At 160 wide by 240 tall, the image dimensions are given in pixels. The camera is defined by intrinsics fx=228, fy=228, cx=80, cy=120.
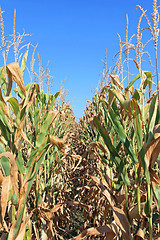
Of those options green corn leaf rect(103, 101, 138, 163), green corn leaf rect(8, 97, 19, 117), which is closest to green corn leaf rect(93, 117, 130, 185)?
green corn leaf rect(103, 101, 138, 163)

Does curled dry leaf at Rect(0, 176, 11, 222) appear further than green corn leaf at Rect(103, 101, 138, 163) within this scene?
No

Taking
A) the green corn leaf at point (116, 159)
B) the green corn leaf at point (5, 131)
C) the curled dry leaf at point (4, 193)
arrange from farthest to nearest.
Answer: the green corn leaf at point (116, 159) → the green corn leaf at point (5, 131) → the curled dry leaf at point (4, 193)

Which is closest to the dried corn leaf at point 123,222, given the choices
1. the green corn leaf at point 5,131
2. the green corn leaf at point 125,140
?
the green corn leaf at point 125,140

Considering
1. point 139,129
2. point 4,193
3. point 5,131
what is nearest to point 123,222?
point 139,129

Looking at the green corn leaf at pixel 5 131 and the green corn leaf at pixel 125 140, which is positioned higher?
the green corn leaf at pixel 5 131

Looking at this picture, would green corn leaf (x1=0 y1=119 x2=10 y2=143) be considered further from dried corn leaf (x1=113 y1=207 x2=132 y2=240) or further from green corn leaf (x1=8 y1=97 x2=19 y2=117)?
dried corn leaf (x1=113 y1=207 x2=132 y2=240)

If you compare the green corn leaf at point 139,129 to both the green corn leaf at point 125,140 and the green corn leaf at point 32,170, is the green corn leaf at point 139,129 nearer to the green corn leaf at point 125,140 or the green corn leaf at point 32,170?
the green corn leaf at point 125,140

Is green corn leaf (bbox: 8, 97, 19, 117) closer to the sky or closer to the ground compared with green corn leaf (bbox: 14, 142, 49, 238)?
closer to the sky

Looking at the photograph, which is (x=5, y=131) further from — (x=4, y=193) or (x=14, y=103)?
(x=4, y=193)

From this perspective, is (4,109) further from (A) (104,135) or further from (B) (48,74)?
(B) (48,74)

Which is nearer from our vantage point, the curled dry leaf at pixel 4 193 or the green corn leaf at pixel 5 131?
the curled dry leaf at pixel 4 193

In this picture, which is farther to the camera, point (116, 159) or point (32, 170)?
point (116, 159)

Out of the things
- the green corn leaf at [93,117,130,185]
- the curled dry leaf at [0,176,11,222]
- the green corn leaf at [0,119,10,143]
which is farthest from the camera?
the green corn leaf at [93,117,130,185]

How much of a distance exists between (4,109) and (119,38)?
0.86m
